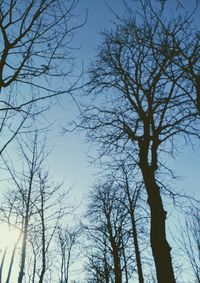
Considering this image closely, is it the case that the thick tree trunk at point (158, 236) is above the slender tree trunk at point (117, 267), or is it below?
below

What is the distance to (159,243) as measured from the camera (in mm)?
7863

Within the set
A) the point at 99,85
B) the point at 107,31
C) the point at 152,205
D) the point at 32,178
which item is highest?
the point at 107,31

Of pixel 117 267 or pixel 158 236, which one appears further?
pixel 117 267

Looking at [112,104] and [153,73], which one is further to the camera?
[112,104]

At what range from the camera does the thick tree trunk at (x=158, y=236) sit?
7.47 meters

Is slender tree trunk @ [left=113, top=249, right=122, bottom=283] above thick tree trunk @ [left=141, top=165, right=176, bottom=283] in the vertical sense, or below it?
above

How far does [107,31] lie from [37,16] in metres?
7.14

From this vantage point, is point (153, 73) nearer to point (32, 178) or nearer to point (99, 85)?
Result: point (99, 85)

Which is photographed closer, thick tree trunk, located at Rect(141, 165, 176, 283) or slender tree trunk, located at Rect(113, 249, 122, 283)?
thick tree trunk, located at Rect(141, 165, 176, 283)

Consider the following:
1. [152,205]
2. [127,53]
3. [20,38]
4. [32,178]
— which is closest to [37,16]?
[20,38]

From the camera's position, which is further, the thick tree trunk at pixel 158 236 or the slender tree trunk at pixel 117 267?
the slender tree trunk at pixel 117 267

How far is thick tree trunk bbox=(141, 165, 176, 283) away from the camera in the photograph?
294 inches

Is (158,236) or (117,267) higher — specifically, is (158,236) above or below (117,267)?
below

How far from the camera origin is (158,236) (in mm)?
7984
